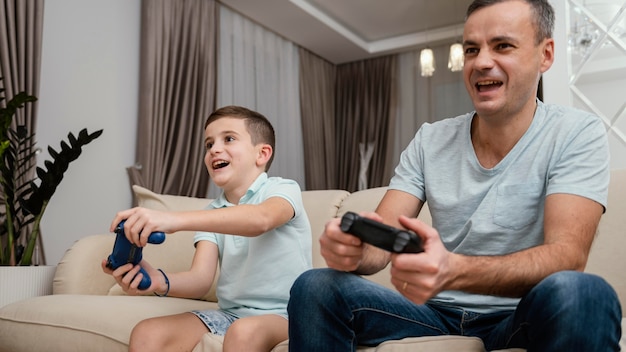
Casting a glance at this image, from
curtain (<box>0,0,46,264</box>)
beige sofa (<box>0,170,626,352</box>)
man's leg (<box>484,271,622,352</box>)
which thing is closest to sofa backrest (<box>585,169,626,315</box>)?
beige sofa (<box>0,170,626,352</box>)

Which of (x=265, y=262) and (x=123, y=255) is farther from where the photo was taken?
(x=265, y=262)

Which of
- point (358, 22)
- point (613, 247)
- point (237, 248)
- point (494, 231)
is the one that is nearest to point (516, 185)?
point (494, 231)

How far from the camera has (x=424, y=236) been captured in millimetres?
776

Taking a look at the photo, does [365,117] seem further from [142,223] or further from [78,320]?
[142,223]

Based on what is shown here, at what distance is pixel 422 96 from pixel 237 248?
184 inches

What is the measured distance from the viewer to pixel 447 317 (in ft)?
3.71

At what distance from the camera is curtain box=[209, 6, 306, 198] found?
4.76 metres

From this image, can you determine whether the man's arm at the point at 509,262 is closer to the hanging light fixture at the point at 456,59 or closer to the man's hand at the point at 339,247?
the man's hand at the point at 339,247

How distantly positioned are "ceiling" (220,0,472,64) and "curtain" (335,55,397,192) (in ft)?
0.72

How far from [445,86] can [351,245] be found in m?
4.68

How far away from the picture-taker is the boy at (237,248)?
3.96 ft

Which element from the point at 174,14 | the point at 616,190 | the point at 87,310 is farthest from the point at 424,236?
the point at 174,14

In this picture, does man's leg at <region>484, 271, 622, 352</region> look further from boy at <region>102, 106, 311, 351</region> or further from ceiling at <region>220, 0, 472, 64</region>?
ceiling at <region>220, 0, 472, 64</region>

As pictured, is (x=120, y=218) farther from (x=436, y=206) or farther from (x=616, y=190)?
(x=616, y=190)
